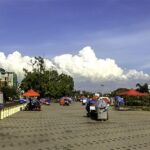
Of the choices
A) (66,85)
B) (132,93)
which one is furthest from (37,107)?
(66,85)

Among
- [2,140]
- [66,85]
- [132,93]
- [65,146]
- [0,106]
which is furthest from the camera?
[66,85]

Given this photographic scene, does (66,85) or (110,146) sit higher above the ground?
(66,85)

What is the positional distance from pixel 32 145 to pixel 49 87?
109 m

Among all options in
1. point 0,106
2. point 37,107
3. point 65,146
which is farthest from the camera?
point 37,107

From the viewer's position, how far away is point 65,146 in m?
16.4

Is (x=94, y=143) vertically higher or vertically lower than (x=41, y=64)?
lower

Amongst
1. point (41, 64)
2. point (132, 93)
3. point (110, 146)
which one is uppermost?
point (41, 64)

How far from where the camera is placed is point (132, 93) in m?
59.1

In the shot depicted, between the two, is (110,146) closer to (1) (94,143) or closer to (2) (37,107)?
(1) (94,143)

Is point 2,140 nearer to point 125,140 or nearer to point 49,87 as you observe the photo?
point 125,140

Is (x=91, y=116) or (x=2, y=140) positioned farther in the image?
(x=91, y=116)

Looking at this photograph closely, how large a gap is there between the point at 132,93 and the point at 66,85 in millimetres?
86017

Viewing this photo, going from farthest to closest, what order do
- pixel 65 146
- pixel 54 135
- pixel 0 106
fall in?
pixel 0 106 → pixel 54 135 → pixel 65 146

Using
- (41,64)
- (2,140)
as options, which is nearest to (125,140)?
(2,140)
